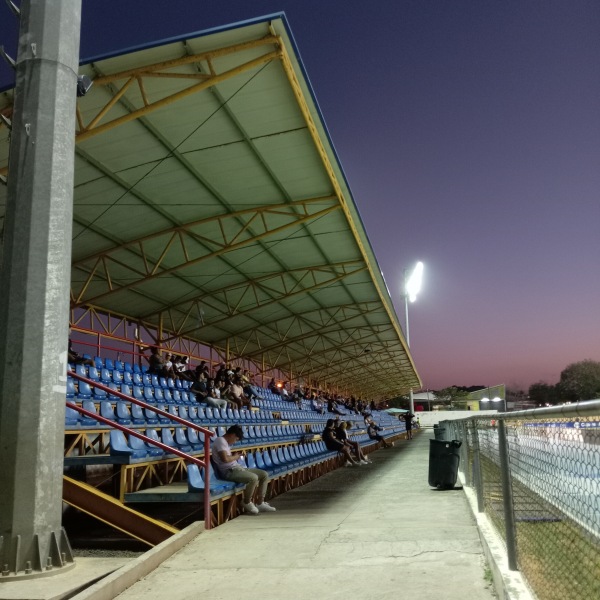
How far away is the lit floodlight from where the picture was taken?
181 feet

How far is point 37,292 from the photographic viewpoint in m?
4.77

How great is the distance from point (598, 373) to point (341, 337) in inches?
3531

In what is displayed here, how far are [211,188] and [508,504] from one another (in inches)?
462

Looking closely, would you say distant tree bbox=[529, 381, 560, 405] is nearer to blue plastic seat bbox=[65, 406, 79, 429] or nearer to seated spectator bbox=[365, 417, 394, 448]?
seated spectator bbox=[365, 417, 394, 448]

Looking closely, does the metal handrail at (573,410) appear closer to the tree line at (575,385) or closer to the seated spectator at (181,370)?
the seated spectator at (181,370)

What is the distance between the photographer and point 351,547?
582 centimetres

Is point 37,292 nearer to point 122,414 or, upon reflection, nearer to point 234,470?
point 234,470

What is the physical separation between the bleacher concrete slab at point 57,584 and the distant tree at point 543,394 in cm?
12076

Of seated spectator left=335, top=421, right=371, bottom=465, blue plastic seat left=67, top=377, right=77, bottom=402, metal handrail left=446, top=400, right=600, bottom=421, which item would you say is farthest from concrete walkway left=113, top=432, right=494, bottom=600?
seated spectator left=335, top=421, right=371, bottom=465

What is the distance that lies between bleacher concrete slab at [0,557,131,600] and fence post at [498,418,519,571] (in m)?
3.11

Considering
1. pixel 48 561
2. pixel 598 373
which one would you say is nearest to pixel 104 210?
pixel 48 561

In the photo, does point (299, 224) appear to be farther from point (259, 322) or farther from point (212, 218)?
point (259, 322)

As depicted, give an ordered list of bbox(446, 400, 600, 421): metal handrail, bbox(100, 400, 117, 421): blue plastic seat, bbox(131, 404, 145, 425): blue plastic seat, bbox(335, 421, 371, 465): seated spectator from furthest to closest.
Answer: bbox(335, 421, 371, 465): seated spectator → bbox(131, 404, 145, 425): blue plastic seat → bbox(100, 400, 117, 421): blue plastic seat → bbox(446, 400, 600, 421): metal handrail

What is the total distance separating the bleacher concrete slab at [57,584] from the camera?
13.7 feet
